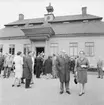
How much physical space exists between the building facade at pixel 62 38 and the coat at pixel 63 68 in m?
12.1

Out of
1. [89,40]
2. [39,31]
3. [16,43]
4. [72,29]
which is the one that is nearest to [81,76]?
[39,31]

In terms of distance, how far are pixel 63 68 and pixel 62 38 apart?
13795 millimetres

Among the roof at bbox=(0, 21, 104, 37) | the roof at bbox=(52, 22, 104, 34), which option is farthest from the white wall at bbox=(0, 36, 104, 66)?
the roof at bbox=(52, 22, 104, 34)

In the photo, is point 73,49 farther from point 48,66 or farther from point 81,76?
point 81,76

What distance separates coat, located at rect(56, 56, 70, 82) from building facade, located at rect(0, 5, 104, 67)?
39.8ft

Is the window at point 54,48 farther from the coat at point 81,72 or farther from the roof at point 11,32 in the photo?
the coat at point 81,72

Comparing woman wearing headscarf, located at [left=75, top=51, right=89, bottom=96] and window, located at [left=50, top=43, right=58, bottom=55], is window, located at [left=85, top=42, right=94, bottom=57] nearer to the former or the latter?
window, located at [left=50, top=43, right=58, bottom=55]

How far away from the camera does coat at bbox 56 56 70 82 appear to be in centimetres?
599

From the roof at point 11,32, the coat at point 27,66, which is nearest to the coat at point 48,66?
the coat at point 27,66

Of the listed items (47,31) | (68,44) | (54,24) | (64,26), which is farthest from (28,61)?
(54,24)

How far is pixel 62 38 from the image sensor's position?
1952 centimetres

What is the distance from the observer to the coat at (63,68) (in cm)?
599

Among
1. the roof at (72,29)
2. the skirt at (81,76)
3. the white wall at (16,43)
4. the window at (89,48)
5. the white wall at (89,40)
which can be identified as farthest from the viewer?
the white wall at (16,43)

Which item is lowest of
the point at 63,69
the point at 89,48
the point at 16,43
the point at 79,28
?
the point at 63,69
